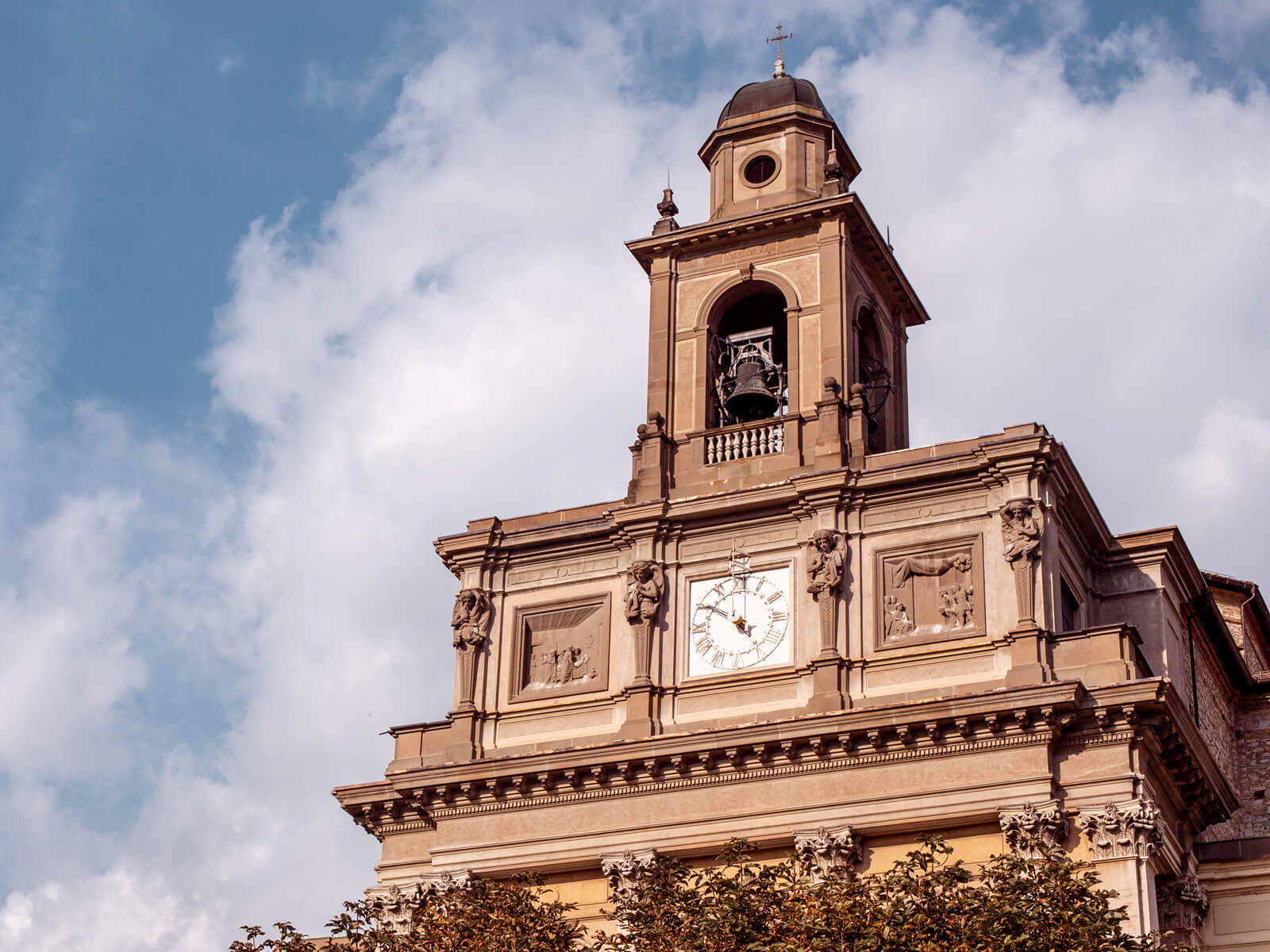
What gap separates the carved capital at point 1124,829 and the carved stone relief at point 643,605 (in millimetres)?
8211

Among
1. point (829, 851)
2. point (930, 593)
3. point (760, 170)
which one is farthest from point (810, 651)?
point (760, 170)

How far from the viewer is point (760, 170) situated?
42.7 m

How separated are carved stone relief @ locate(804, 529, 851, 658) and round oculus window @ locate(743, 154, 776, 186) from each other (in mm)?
9182

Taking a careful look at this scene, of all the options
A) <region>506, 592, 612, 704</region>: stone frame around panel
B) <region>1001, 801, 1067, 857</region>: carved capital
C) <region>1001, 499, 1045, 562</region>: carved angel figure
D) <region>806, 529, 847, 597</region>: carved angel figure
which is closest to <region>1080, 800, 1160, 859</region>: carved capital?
<region>1001, 801, 1067, 857</region>: carved capital

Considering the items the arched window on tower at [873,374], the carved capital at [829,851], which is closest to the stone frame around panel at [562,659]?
the carved capital at [829,851]

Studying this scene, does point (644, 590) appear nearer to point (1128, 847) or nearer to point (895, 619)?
point (895, 619)

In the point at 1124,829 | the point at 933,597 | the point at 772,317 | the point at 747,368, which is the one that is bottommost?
the point at 1124,829

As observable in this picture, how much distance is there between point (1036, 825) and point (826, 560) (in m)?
6.11

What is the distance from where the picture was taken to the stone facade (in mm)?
33594

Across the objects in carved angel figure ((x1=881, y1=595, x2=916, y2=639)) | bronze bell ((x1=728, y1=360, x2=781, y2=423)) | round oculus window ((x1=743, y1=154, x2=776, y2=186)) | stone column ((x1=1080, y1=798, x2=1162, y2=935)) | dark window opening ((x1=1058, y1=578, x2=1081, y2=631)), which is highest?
round oculus window ((x1=743, y1=154, x2=776, y2=186))

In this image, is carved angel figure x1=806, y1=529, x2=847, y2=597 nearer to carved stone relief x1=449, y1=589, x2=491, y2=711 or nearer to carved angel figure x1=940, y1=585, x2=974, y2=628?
carved angel figure x1=940, y1=585, x2=974, y2=628

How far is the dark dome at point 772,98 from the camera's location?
4353 centimetres

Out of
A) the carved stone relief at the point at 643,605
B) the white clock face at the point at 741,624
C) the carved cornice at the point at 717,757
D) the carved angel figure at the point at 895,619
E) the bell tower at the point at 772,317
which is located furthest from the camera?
the bell tower at the point at 772,317

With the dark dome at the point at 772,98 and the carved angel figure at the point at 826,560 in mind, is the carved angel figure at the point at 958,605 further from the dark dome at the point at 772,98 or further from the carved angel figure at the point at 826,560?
the dark dome at the point at 772,98
